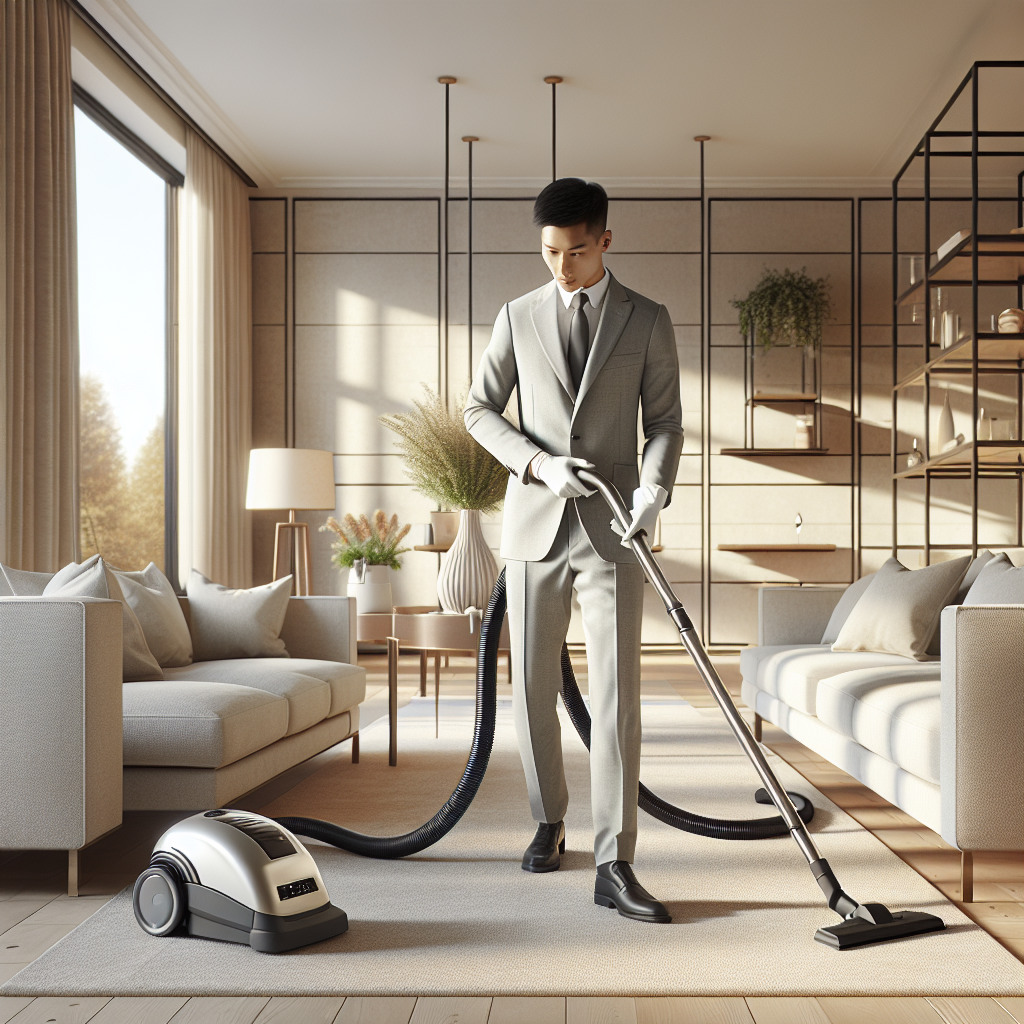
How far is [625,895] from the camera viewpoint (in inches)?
78.9

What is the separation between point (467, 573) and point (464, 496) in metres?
0.27

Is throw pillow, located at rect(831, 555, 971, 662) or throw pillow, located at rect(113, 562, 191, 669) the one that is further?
throw pillow, located at rect(831, 555, 971, 662)

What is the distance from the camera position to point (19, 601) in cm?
213

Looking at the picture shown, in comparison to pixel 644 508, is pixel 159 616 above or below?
below

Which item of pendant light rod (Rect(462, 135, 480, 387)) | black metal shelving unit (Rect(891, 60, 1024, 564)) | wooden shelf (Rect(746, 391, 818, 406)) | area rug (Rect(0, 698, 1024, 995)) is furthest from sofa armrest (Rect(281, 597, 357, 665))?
wooden shelf (Rect(746, 391, 818, 406))

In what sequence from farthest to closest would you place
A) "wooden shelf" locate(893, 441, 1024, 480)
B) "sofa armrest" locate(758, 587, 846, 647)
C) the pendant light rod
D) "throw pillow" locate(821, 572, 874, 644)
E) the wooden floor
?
the pendant light rod, "wooden shelf" locate(893, 441, 1024, 480), "sofa armrest" locate(758, 587, 846, 647), "throw pillow" locate(821, 572, 874, 644), the wooden floor

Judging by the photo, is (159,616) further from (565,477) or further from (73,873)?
(565,477)

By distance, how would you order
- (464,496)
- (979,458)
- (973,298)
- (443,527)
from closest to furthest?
(464,496) → (443,527) → (973,298) → (979,458)

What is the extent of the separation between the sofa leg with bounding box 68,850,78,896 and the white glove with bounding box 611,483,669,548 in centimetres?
132

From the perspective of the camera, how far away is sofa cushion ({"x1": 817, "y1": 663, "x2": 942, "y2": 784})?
229cm

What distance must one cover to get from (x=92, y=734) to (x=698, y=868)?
4.48 ft

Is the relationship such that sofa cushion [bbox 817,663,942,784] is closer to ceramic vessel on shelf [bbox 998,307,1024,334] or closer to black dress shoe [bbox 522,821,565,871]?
black dress shoe [bbox 522,821,565,871]

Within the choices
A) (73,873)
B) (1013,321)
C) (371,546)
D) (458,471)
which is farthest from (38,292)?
(1013,321)

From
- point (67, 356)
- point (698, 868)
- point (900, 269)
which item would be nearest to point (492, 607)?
point (698, 868)
